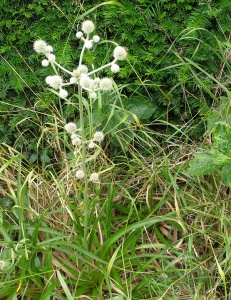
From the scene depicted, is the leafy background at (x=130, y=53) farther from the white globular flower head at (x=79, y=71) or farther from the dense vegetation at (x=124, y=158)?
the white globular flower head at (x=79, y=71)

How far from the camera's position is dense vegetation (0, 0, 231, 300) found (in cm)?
216

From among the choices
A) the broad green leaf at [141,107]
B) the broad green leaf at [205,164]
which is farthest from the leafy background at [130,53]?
the broad green leaf at [205,164]

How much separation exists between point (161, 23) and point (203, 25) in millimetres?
228

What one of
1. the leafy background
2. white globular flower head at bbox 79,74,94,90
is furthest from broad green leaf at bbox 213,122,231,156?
white globular flower head at bbox 79,74,94,90

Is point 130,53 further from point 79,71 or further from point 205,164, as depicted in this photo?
point 79,71

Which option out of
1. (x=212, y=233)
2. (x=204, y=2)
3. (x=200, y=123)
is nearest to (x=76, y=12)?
(x=204, y=2)

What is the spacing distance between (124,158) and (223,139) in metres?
0.76

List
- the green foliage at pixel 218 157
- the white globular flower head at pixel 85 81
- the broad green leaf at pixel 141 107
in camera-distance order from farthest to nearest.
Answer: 1. the broad green leaf at pixel 141 107
2. the green foliage at pixel 218 157
3. the white globular flower head at pixel 85 81

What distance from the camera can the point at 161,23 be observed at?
2.71 metres

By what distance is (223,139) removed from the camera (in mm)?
2174

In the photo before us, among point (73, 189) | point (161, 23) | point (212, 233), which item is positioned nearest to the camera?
point (212, 233)

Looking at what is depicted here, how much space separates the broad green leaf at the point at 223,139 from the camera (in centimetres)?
214

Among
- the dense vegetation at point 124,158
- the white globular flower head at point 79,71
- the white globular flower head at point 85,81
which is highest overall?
the white globular flower head at point 79,71

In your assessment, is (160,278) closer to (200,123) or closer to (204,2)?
(200,123)
